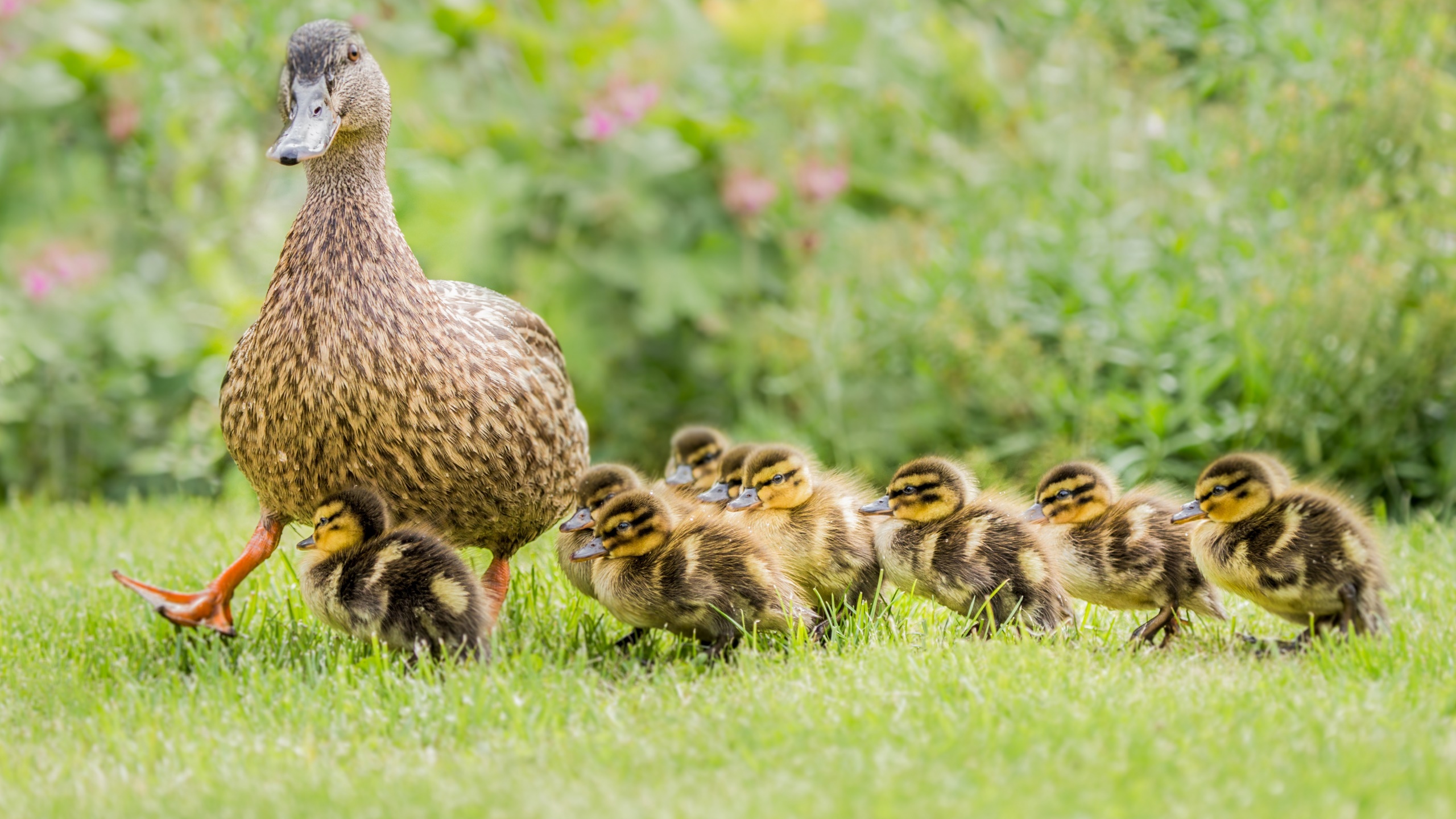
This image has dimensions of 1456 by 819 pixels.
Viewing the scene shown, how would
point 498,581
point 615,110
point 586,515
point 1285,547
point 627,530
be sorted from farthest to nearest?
1. point 615,110
2. point 498,581
3. point 586,515
4. point 627,530
5. point 1285,547

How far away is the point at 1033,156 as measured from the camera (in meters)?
7.87

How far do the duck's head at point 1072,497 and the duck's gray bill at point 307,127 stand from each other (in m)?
Result: 2.20

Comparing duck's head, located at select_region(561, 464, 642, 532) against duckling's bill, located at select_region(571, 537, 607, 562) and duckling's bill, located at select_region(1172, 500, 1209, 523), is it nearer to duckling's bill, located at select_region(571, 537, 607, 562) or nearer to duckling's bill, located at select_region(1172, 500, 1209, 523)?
duckling's bill, located at select_region(571, 537, 607, 562)

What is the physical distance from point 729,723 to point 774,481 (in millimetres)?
1113

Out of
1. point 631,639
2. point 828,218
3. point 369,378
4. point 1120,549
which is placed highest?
point 369,378

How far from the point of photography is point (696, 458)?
5289mm

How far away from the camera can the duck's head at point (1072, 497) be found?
13.8 ft

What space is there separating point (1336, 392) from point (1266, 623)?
2.18 meters

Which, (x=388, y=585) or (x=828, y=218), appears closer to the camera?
(x=388, y=585)

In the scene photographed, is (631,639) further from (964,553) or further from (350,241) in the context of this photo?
(350,241)

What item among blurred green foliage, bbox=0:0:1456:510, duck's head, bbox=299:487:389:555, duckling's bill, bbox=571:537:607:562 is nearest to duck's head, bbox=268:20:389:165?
duck's head, bbox=299:487:389:555

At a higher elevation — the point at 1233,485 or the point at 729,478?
the point at 1233,485

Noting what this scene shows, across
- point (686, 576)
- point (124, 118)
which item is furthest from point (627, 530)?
point (124, 118)

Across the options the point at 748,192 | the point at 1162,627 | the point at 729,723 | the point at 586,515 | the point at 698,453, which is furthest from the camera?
the point at 748,192
